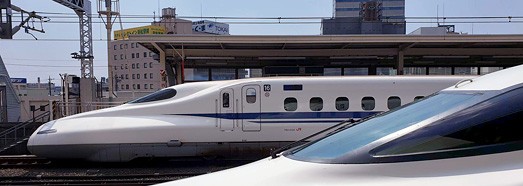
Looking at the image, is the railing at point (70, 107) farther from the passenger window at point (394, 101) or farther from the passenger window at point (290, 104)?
the passenger window at point (394, 101)

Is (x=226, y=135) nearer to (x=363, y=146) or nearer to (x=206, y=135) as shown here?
(x=206, y=135)

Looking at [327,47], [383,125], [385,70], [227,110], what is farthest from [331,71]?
[383,125]

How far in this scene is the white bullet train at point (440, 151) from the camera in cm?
162

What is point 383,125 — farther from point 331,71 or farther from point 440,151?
point 331,71

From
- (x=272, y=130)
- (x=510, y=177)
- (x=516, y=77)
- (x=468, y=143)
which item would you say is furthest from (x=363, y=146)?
(x=272, y=130)

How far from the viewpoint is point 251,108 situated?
8.59 metres

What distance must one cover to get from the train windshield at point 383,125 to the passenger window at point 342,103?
6.36m

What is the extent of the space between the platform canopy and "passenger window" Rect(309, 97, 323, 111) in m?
6.98

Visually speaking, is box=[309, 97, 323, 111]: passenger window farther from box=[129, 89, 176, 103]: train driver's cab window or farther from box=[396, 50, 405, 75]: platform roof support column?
box=[396, 50, 405, 75]: platform roof support column

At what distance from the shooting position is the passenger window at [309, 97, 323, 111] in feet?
28.4

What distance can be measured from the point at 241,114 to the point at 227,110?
0.34m

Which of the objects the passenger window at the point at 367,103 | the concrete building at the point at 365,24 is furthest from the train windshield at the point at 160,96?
the concrete building at the point at 365,24

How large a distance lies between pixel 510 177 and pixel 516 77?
0.59m

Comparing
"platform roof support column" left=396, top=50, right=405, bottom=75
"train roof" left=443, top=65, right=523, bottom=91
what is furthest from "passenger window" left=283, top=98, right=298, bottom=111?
"platform roof support column" left=396, top=50, right=405, bottom=75
